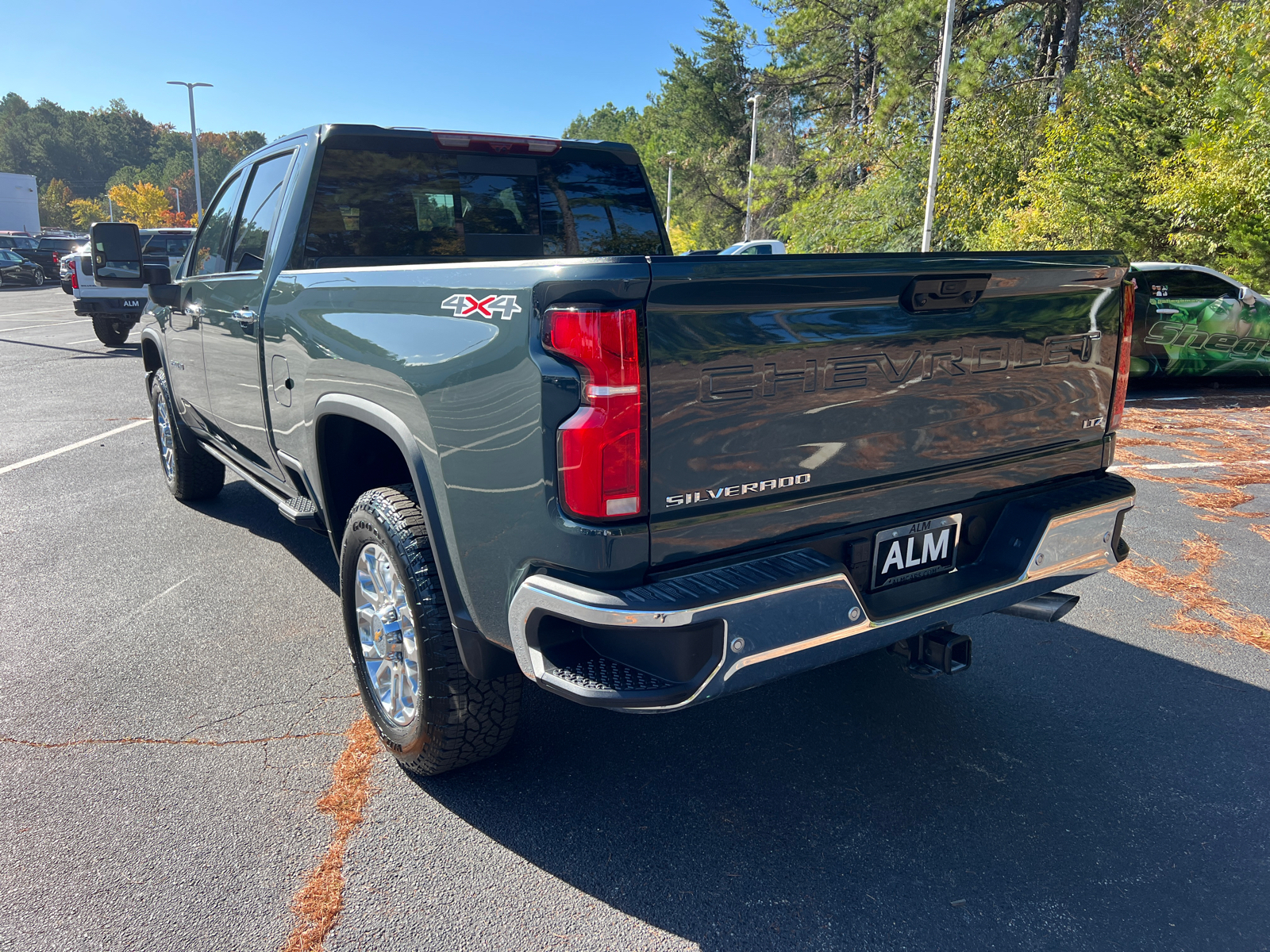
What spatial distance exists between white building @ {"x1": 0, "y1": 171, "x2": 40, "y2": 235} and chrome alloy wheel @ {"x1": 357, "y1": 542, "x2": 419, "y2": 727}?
76567mm

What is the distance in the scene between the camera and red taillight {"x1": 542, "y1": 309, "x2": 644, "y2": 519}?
1.94m

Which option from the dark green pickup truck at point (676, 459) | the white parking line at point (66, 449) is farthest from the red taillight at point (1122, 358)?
the white parking line at point (66, 449)

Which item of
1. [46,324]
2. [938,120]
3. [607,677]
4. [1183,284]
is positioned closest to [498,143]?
[607,677]

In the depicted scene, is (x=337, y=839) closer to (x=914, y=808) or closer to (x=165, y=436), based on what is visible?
(x=914, y=808)

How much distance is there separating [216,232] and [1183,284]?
31.9 ft

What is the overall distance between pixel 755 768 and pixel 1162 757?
1360mm

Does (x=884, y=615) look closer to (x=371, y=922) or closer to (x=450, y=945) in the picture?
(x=450, y=945)

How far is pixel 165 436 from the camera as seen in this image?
595 centimetres

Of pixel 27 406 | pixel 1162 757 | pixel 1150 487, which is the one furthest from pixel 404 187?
pixel 27 406

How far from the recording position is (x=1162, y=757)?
115 inches

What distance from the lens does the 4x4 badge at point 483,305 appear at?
6.81 ft

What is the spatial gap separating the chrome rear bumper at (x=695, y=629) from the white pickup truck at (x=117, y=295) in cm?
1401

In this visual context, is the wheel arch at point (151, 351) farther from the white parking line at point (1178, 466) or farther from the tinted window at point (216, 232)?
the white parking line at point (1178, 466)

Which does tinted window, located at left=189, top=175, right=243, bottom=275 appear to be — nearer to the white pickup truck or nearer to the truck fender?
the truck fender
